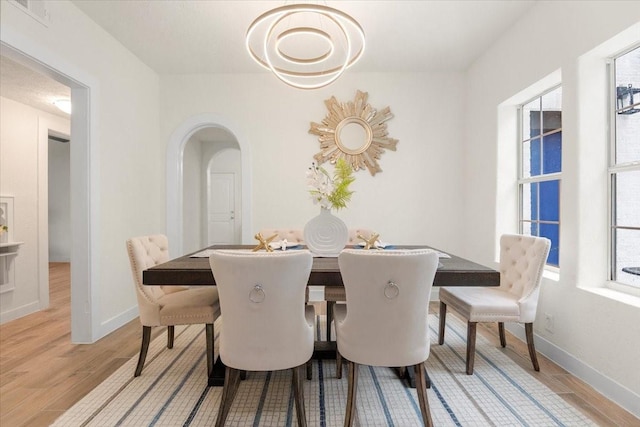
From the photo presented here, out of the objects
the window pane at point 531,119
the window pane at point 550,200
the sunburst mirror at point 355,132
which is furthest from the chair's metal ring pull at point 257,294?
the window pane at point 531,119

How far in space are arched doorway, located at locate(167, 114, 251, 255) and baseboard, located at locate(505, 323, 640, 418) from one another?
2.99 m

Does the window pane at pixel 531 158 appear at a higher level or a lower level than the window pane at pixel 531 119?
A: lower

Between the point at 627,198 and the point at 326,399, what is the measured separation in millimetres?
2214

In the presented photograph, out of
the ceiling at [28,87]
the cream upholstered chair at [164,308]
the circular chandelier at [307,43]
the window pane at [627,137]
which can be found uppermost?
the circular chandelier at [307,43]

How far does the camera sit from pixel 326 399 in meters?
1.89

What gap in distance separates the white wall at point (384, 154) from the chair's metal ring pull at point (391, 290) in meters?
2.50

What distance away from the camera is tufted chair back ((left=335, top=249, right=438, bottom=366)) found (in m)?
1.45

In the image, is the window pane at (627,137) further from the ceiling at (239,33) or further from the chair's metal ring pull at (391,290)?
the chair's metal ring pull at (391,290)

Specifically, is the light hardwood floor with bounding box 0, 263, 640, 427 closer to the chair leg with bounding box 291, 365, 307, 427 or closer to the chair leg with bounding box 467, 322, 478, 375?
the chair leg with bounding box 467, 322, 478, 375

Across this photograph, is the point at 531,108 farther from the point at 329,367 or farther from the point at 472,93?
the point at 329,367

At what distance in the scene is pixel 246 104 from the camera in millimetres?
3951

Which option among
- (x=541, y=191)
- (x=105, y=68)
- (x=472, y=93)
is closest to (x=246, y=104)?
(x=105, y=68)

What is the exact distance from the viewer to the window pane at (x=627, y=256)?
6.55 ft

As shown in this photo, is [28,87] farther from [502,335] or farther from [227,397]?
[502,335]
